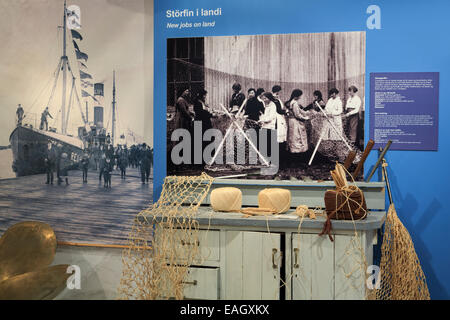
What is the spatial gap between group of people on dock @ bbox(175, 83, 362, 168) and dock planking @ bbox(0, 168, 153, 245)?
74cm

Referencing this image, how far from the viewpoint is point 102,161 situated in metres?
3.37

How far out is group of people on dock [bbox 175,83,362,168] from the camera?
2979 mm

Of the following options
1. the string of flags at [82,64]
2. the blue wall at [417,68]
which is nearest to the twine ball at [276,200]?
the blue wall at [417,68]

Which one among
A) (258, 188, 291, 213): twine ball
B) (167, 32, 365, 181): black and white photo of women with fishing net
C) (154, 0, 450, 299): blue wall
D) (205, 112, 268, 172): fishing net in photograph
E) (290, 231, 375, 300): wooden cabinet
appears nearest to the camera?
(290, 231, 375, 300): wooden cabinet

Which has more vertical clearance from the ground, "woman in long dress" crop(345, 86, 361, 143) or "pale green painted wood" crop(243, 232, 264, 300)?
"woman in long dress" crop(345, 86, 361, 143)

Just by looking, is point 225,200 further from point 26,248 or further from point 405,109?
point 26,248

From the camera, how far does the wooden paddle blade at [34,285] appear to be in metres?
2.70

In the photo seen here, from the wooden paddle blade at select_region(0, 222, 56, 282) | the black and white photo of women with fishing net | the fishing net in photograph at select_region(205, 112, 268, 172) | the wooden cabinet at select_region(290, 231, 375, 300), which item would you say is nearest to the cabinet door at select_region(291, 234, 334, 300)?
the wooden cabinet at select_region(290, 231, 375, 300)

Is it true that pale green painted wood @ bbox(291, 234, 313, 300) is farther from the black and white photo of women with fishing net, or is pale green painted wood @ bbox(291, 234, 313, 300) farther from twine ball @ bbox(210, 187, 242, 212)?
the black and white photo of women with fishing net

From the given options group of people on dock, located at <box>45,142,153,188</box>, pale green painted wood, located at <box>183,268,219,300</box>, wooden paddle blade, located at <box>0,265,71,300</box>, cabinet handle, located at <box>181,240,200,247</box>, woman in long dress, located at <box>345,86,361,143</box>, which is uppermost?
woman in long dress, located at <box>345,86,361,143</box>

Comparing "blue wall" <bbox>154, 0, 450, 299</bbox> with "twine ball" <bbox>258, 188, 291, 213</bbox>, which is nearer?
"twine ball" <bbox>258, 188, 291, 213</bbox>

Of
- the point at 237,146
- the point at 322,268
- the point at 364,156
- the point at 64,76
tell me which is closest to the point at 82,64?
the point at 64,76

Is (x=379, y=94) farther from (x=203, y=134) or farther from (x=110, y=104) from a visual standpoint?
(x=110, y=104)

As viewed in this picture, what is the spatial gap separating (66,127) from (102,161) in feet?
1.34
